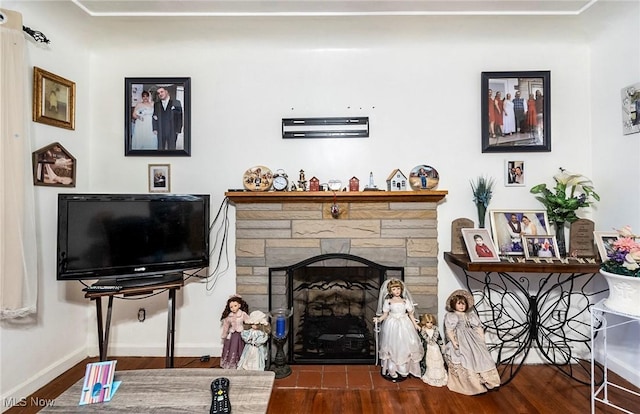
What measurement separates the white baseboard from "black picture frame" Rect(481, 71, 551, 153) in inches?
138

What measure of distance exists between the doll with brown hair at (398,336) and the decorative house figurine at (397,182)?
2.23 ft

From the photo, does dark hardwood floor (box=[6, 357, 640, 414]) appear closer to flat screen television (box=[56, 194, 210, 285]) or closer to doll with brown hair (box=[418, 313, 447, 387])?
doll with brown hair (box=[418, 313, 447, 387])

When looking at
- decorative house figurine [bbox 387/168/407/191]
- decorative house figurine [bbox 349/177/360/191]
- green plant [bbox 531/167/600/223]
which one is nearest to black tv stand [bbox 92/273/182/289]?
decorative house figurine [bbox 349/177/360/191]

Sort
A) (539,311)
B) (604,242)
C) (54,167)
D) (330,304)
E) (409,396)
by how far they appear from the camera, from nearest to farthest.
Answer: (409,396) < (604,242) < (54,167) < (539,311) < (330,304)

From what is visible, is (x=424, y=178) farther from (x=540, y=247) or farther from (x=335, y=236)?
(x=540, y=247)

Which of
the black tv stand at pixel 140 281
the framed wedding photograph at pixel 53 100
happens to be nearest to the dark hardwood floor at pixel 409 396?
the black tv stand at pixel 140 281

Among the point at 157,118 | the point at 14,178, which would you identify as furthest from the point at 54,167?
the point at 157,118

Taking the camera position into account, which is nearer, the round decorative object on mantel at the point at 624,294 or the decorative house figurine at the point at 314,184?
the round decorative object on mantel at the point at 624,294

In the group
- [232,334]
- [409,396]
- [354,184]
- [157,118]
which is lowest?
[409,396]

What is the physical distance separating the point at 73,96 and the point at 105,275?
1.42 meters

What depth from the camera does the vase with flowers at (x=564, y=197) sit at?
223cm

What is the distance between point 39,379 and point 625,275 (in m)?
3.56

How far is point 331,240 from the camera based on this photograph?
7.66ft

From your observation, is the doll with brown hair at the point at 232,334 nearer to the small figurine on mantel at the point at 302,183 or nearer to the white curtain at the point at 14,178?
the small figurine on mantel at the point at 302,183
